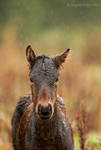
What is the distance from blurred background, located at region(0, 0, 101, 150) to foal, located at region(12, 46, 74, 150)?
973 mm

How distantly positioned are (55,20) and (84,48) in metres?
5.40

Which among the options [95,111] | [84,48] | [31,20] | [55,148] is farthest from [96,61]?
[55,148]

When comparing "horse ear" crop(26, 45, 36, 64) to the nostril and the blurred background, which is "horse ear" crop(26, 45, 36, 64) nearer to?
the nostril

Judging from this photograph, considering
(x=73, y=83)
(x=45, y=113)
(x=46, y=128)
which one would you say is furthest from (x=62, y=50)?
(x=45, y=113)

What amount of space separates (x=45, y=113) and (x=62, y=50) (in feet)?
40.8

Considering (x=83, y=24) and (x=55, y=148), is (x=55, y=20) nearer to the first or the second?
(x=83, y=24)

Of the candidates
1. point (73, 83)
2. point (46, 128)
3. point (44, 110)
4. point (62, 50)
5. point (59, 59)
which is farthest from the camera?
point (62, 50)

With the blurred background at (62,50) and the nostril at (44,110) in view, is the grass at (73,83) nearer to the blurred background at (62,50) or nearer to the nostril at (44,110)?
the blurred background at (62,50)

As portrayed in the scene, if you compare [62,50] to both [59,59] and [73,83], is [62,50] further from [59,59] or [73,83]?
[59,59]

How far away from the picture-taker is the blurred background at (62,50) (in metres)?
10.9

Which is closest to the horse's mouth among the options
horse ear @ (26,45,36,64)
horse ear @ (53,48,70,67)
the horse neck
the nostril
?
the nostril

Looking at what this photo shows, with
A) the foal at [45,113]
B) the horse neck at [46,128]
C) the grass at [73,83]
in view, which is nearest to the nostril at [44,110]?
the foal at [45,113]

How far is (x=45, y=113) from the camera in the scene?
6449 millimetres

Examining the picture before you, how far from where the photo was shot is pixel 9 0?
26375mm
